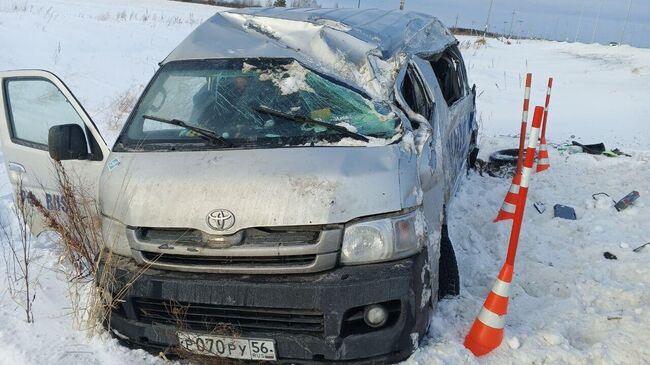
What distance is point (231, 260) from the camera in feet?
9.40

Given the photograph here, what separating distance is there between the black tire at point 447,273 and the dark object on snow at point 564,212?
8.89 ft

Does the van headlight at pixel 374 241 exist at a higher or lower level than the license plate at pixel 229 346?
higher

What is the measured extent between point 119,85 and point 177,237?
11345 mm

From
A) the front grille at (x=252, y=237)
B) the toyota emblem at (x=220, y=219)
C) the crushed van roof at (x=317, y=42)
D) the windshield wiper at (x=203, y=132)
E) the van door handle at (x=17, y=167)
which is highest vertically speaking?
the crushed van roof at (x=317, y=42)

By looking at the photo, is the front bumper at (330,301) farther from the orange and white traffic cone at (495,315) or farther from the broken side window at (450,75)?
the broken side window at (450,75)

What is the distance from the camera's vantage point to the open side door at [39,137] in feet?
12.8

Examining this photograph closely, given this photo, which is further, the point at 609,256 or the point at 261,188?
the point at 609,256

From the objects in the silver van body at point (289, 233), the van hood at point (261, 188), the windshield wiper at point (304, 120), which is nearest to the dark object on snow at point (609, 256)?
the silver van body at point (289, 233)

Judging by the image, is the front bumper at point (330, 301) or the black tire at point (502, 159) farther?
the black tire at point (502, 159)

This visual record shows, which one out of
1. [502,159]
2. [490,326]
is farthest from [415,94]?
[502,159]

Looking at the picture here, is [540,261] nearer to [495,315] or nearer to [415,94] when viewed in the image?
[495,315]

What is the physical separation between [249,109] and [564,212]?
3.98 meters

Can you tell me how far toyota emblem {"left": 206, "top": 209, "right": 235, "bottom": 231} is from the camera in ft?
9.25

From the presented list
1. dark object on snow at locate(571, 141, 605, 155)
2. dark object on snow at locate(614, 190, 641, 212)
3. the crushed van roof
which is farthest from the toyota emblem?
dark object on snow at locate(571, 141, 605, 155)
